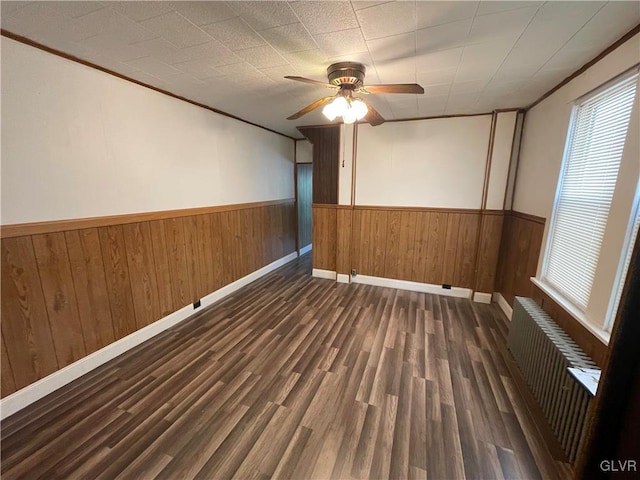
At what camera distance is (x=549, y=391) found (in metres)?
1.67

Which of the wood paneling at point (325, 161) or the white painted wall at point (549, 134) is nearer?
the white painted wall at point (549, 134)

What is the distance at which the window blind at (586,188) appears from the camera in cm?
167

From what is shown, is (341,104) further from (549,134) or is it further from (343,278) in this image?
(343,278)

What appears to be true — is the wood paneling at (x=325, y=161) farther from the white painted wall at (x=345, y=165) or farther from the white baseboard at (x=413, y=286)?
the white baseboard at (x=413, y=286)

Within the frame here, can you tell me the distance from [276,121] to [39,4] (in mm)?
2677

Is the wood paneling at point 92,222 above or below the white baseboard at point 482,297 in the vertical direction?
above

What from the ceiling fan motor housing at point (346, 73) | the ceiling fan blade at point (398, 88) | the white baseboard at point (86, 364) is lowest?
the white baseboard at point (86, 364)

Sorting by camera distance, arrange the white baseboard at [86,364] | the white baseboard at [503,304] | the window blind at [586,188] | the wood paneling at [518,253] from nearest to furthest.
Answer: the window blind at [586,188] → the white baseboard at [86,364] → the wood paneling at [518,253] → the white baseboard at [503,304]

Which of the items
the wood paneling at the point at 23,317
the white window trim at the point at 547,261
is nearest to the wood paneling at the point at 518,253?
the white window trim at the point at 547,261

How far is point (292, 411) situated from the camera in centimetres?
184

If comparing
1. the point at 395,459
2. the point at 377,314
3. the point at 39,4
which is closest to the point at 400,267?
the point at 377,314

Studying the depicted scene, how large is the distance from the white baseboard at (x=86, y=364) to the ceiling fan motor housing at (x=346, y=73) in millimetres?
2883

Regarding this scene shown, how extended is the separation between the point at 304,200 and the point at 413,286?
118 inches

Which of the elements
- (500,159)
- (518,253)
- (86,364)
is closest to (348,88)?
(500,159)
